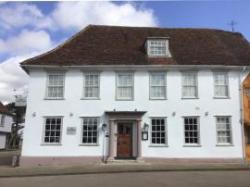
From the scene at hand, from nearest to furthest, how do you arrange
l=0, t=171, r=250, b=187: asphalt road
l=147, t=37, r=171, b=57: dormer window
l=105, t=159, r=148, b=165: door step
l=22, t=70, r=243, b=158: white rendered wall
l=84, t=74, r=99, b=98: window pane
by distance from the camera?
1. l=0, t=171, r=250, b=187: asphalt road
2. l=105, t=159, r=148, b=165: door step
3. l=22, t=70, r=243, b=158: white rendered wall
4. l=84, t=74, r=99, b=98: window pane
5. l=147, t=37, r=171, b=57: dormer window

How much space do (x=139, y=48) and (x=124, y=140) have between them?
21.5ft

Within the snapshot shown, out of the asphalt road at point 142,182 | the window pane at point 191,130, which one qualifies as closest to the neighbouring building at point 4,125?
the window pane at point 191,130

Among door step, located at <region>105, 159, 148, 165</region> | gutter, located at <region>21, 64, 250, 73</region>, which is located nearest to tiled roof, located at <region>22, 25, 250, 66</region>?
gutter, located at <region>21, 64, 250, 73</region>

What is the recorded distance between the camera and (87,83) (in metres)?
18.6

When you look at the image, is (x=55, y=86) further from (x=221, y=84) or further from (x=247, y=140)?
(x=247, y=140)

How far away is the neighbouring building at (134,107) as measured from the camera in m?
17.7

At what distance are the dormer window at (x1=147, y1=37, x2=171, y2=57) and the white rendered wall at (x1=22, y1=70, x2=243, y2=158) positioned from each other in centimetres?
143

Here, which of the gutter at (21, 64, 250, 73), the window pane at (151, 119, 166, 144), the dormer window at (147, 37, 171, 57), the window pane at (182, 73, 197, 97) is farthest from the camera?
the dormer window at (147, 37, 171, 57)

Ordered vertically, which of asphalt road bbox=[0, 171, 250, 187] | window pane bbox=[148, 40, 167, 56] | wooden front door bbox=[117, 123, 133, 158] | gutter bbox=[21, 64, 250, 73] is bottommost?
asphalt road bbox=[0, 171, 250, 187]

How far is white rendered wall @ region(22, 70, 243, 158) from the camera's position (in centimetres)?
1764

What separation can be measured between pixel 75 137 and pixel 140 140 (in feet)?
13.4

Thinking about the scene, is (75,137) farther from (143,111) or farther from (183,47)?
(183,47)

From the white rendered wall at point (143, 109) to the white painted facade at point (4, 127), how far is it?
24.6 m

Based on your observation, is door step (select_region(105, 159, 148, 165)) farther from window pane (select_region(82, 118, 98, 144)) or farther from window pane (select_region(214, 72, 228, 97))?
window pane (select_region(214, 72, 228, 97))
